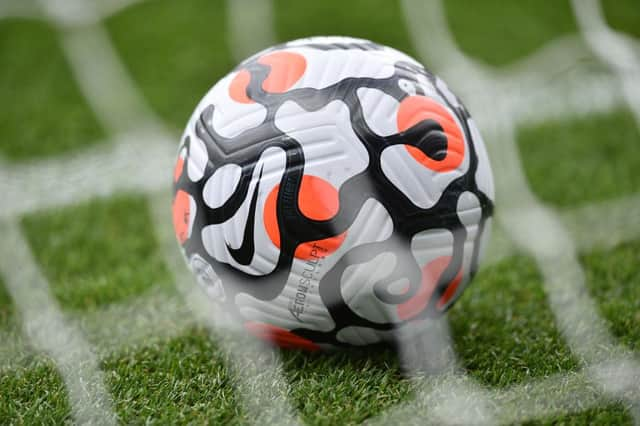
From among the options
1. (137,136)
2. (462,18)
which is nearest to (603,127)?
(462,18)

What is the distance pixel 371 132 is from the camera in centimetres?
168

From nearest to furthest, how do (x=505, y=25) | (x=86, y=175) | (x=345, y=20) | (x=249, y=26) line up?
Result: 1. (x=86, y=175)
2. (x=345, y=20)
3. (x=505, y=25)
4. (x=249, y=26)

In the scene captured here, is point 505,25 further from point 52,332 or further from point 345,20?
point 52,332

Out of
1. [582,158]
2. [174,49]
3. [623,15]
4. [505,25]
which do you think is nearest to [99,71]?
[174,49]

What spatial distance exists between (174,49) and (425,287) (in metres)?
3.16

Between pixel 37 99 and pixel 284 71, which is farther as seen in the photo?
pixel 37 99

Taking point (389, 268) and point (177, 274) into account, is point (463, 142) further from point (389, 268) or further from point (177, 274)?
point (177, 274)

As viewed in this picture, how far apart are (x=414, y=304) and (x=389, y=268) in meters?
0.15

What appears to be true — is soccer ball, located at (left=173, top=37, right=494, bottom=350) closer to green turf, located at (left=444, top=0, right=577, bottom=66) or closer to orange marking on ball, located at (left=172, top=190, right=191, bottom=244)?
orange marking on ball, located at (left=172, top=190, right=191, bottom=244)

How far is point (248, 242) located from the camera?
1.72 metres

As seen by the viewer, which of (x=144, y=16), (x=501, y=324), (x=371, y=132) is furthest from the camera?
(x=144, y=16)

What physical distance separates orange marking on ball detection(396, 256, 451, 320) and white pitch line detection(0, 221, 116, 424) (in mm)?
708

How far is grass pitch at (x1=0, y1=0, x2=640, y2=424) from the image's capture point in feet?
5.83

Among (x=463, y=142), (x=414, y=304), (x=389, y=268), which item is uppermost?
(x=463, y=142)
